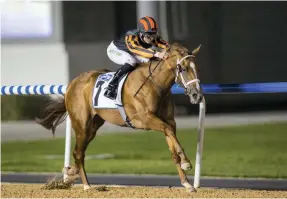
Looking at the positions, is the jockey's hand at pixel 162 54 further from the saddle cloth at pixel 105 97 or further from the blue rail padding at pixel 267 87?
the blue rail padding at pixel 267 87

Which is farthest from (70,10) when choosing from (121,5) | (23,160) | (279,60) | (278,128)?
(23,160)

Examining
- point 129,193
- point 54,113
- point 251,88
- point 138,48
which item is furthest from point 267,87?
point 54,113

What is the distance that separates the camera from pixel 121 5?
75.0ft

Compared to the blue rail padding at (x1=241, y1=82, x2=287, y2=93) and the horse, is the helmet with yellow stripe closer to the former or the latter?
the horse

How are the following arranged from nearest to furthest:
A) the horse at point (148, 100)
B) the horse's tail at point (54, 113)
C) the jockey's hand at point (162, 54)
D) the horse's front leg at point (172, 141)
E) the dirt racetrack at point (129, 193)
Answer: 1. the horse's front leg at point (172, 141)
2. the horse at point (148, 100)
3. the dirt racetrack at point (129, 193)
4. the jockey's hand at point (162, 54)
5. the horse's tail at point (54, 113)

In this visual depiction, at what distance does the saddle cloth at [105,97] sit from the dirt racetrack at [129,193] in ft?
2.46

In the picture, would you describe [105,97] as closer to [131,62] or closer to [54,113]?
[131,62]

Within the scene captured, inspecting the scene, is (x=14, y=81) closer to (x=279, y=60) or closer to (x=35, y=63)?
(x=35, y=63)

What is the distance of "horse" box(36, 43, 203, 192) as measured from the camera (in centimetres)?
778

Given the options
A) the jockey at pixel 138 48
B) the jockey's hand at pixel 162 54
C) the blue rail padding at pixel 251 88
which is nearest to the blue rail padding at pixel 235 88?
the blue rail padding at pixel 251 88

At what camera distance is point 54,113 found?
9.73 m

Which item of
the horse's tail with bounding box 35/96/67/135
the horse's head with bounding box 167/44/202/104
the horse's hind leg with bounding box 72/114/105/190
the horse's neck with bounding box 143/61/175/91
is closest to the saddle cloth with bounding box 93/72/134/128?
the horse's hind leg with bounding box 72/114/105/190

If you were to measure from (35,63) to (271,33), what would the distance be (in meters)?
6.57

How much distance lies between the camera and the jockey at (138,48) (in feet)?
26.7
